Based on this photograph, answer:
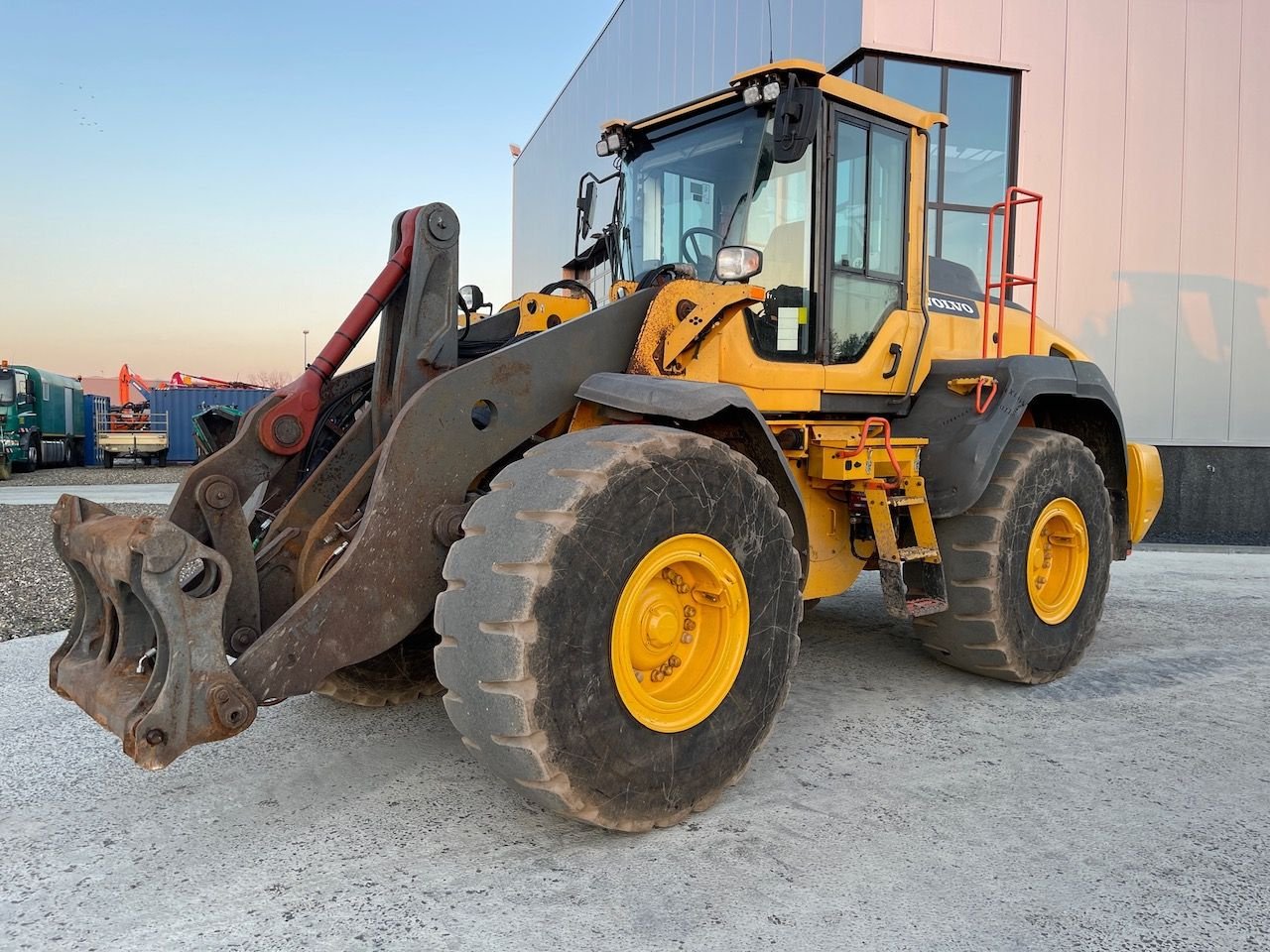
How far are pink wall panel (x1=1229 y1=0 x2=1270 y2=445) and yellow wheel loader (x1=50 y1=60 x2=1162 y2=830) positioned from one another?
7.20m

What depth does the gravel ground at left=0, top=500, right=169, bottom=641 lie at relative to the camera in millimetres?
6406

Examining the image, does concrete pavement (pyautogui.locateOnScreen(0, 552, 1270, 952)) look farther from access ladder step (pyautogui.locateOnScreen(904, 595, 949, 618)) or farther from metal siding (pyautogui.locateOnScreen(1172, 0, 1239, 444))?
metal siding (pyautogui.locateOnScreen(1172, 0, 1239, 444))

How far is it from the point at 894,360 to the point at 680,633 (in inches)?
83.3

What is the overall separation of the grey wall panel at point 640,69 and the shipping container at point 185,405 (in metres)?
9.90

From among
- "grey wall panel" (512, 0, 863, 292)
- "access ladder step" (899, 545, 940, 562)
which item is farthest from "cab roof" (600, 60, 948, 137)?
"access ladder step" (899, 545, 940, 562)

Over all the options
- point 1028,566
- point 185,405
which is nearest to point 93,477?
point 185,405

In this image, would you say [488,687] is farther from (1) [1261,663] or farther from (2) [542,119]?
(2) [542,119]

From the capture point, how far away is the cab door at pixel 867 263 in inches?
171

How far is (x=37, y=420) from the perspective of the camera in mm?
25891

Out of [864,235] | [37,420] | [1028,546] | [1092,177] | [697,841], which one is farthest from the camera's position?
[37,420]

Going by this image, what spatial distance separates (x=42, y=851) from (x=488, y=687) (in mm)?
1558

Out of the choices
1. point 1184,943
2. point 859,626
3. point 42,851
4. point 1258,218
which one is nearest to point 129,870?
point 42,851

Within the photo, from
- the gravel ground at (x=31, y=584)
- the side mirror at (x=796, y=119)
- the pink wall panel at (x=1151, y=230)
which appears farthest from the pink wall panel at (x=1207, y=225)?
the gravel ground at (x=31, y=584)

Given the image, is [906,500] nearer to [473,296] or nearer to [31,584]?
[473,296]
